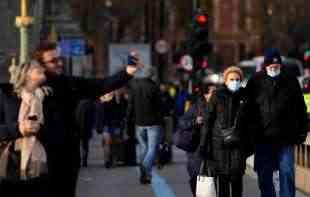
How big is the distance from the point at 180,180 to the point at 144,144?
0.75 meters

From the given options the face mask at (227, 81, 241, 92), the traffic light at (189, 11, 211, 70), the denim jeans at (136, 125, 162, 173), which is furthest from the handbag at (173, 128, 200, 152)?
the traffic light at (189, 11, 211, 70)

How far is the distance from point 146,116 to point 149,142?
44 centimetres

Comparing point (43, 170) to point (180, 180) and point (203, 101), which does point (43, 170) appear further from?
point (180, 180)

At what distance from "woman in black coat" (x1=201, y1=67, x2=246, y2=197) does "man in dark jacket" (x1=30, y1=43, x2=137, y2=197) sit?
3.32 metres

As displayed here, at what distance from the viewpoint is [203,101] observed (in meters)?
12.4

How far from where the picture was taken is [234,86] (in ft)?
38.9

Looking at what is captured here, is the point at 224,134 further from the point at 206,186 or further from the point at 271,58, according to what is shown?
the point at 271,58

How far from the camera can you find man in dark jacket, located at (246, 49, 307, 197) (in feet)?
40.4

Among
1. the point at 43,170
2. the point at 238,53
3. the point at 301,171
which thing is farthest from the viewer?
A: the point at 238,53

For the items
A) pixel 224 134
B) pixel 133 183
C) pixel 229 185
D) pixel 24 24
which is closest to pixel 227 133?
pixel 224 134

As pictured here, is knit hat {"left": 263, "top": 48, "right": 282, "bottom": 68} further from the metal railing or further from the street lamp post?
the street lamp post

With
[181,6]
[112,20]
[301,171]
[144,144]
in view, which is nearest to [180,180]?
[144,144]

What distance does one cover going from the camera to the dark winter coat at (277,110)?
40.4 ft

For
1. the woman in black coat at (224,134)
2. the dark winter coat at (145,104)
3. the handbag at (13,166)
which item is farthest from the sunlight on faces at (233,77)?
the dark winter coat at (145,104)
